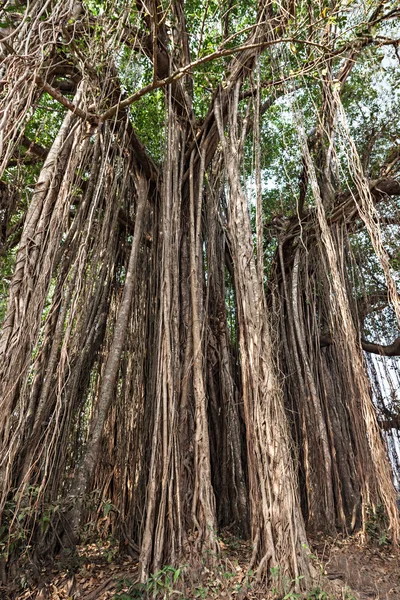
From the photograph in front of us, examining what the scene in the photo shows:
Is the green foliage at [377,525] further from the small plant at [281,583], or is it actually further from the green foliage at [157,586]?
the green foliage at [157,586]

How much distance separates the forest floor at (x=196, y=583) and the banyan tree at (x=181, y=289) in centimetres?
8

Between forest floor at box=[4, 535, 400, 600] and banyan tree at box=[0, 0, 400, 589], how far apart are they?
0.08 m

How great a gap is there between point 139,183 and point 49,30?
5.28 ft

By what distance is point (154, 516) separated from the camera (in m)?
1.95

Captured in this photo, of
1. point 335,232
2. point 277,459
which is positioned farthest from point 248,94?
point 277,459

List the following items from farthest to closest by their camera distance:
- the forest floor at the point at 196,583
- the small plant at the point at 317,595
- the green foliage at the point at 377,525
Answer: the green foliage at the point at 377,525 < the forest floor at the point at 196,583 < the small plant at the point at 317,595

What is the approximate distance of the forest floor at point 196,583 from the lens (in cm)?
162

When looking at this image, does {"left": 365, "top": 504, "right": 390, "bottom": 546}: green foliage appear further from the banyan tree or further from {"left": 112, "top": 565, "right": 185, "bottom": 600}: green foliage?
{"left": 112, "top": 565, "right": 185, "bottom": 600}: green foliage

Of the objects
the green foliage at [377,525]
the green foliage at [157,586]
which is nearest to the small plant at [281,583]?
the green foliage at [157,586]

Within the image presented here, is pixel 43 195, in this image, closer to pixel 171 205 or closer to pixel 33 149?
pixel 171 205

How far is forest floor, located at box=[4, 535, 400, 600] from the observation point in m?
1.62

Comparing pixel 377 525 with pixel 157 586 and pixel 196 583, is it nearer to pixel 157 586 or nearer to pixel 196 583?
pixel 196 583

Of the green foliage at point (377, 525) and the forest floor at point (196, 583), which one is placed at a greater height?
the green foliage at point (377, 525)

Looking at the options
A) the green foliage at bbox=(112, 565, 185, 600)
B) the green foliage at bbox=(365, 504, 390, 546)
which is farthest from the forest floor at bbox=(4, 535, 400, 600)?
the green foliage at bbox=(365, 504, 390, 546)
